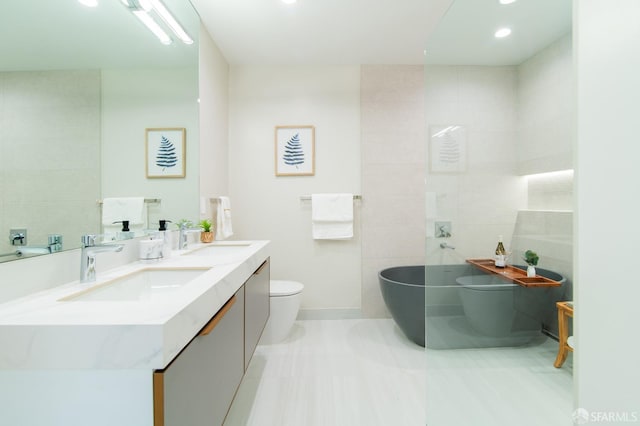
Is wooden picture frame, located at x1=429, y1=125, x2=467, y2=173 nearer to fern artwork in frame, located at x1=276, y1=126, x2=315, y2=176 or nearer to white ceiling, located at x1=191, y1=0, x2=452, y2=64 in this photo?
white ceiling, located at x1=191, y1=0, x2=452, y2=64

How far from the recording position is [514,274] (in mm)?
1098

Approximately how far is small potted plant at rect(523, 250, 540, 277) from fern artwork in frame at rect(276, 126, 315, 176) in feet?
6.60

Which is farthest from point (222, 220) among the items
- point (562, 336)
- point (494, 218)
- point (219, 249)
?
point (562, 336)

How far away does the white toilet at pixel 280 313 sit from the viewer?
7.15 ft

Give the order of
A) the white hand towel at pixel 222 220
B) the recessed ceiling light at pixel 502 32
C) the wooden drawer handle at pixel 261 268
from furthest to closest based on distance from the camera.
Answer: the white hand towel at pixel 222 220 → the wooden drawer handle at pixel 261 268 → the recessed ceiling light at pixel 502 32

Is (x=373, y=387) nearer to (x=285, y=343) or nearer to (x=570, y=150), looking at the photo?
(x=285, y=343)

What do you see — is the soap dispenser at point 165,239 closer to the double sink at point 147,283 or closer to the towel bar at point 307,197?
the double sink at point 147,283

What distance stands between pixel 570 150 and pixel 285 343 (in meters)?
2.19

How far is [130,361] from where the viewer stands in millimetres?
610

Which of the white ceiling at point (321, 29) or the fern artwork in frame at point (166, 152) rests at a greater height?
the white ceiling at point (321, 29)

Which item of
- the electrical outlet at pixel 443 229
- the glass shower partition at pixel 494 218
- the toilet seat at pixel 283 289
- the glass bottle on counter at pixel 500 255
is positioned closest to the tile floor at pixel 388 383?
the glass shower partition at pixel 494 218

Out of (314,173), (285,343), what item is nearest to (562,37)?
(314,173)

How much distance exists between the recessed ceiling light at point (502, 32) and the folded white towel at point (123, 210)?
175 cm

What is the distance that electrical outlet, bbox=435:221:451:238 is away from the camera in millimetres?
1462
